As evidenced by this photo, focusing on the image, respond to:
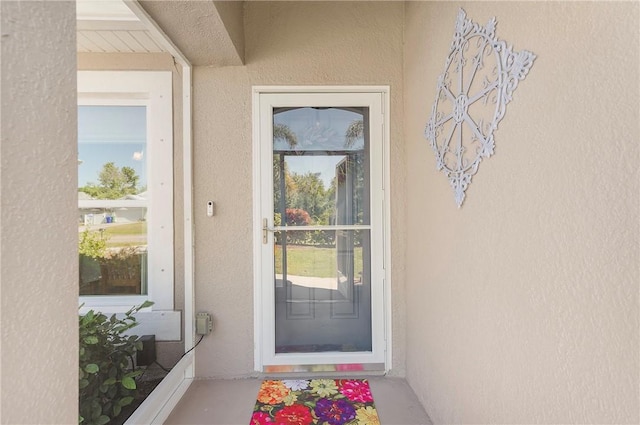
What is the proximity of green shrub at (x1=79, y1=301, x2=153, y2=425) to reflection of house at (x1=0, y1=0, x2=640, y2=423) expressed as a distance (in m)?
1.00

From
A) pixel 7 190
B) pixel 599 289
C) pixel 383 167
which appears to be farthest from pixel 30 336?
pixel 383 167

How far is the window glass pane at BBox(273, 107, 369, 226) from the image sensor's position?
7.27 ft

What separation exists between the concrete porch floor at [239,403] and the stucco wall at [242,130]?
0.10 metres

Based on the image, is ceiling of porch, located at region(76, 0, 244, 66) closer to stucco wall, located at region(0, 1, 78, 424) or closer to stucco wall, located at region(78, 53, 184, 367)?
stucco wall, located at region(78, 53, 184, 367)

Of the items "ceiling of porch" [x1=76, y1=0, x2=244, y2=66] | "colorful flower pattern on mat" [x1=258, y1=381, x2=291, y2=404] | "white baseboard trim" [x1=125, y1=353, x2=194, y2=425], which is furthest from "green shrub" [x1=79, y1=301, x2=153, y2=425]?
"ceiling of porch" [x1=76, y1=0, x2=244, y2=66]

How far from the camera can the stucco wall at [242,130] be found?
218 centimetres

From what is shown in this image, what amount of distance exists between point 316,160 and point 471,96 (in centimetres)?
116

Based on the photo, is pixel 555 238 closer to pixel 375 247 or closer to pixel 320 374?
pixel 375 247

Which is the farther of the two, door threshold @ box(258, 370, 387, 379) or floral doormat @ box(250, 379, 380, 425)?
door threshold @ box(258, 370, 387, 379)

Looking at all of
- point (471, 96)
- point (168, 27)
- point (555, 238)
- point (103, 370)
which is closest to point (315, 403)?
point (103, 370)

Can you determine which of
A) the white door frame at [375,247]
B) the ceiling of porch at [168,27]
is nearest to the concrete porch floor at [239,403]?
the white door frame at [375,247]

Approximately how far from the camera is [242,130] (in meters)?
2.19

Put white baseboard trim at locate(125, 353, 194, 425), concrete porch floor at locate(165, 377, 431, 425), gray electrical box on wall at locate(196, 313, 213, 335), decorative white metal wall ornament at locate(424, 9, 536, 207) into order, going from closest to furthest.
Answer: decorative white metal wall ornament at locate(424, 9, 536, 207) < white baseboard trim at locate(125, 353, 194, 425) < concrete porch floor at locate(165, 377, 431, 425) < gray electrical box on wall at locate(196, 313, 213, 335)

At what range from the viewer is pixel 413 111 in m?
2.03
